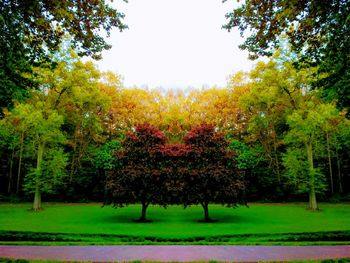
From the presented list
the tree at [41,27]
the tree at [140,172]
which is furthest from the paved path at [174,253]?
the tree at [140,172]

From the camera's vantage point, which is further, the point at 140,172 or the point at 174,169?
the point at 174,169

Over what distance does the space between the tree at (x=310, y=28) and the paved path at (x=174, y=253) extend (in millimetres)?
6839

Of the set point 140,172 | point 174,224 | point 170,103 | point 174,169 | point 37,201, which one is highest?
point 170,103

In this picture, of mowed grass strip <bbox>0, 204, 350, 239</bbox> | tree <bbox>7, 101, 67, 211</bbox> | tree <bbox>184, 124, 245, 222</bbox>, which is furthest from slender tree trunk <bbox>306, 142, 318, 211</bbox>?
tree <bbox>7, 101, 67, 211</bbox>

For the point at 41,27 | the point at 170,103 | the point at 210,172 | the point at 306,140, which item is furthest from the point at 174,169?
the point at 306,140

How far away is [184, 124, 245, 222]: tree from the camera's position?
21.9 metres

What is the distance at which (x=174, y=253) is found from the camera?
390 inches

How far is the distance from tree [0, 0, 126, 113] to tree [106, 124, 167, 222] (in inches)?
375

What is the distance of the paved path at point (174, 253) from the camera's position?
905cm

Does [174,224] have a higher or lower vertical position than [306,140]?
lower

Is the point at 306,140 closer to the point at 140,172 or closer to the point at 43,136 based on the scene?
the point at 140,172

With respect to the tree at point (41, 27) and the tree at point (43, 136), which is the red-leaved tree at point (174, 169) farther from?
the tree at point (43, 136)

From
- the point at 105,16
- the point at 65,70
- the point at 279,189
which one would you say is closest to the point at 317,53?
the point at 105,16

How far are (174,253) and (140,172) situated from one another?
12484 millimetres
